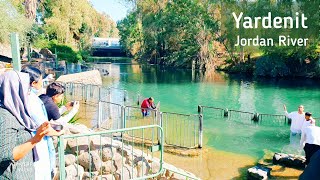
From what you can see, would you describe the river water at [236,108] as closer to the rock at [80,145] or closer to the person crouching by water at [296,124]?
the person crouching by water at [296,124]

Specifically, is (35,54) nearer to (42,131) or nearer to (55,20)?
(55,20)

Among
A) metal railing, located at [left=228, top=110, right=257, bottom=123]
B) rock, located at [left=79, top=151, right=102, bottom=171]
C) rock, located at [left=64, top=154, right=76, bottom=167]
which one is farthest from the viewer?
metal railing, located at [left=228, top=110, right=257, bottom=123]

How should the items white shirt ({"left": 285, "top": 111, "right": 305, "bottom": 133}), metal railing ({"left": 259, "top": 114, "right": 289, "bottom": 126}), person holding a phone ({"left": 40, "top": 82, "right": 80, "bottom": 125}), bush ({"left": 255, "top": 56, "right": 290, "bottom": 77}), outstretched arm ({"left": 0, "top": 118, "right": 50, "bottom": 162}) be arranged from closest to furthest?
outstretched arm ({"left": 0, "top": 118, "right": 50, "bottom": 162}) < person holding a phone ({"left": 40, "top": 82, "right": 80, "bottom": 125}) < white shirt ({"left": 285, "top": 111, "right": 305, "bottom": 133}) < metal railing ({"left": 259, "top": 114, "right": 289, "bottom": 126}) < bush ({"left": 255, "top": 56, "right": 290, "bottom": 77})

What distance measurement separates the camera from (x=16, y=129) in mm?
2699

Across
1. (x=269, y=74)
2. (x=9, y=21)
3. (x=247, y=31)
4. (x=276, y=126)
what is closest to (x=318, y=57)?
(x=269, y=74)

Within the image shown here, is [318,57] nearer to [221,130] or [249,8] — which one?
[249,8]

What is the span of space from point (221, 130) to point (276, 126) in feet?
7.90

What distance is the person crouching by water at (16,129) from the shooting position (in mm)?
2625

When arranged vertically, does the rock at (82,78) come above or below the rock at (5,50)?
below

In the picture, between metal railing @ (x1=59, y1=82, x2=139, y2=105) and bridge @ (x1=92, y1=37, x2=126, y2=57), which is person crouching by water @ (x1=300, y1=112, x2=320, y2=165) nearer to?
metal railing @ (x1=59, y1=82, x2=139, y2=105)

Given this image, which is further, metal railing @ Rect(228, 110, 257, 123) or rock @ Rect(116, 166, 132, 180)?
metal railing @ Rect(228, 110, 257, 123)

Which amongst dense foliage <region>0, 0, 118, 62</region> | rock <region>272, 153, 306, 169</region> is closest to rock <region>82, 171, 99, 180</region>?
rock <region>272, 153, 306, 169</region>

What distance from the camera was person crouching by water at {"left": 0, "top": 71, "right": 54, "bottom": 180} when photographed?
8.61 ft

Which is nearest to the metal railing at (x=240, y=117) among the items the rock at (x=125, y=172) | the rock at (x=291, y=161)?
the rock at (x=291, y=161)
